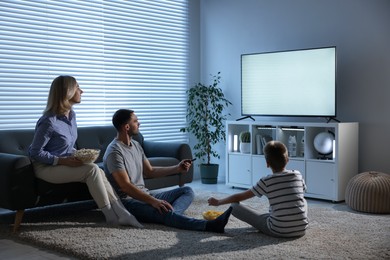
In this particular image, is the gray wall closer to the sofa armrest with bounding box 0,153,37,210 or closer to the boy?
the boy

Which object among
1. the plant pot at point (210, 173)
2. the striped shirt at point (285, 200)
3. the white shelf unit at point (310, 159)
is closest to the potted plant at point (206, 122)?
the plant pot at point (210, 173)

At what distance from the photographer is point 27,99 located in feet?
16.0

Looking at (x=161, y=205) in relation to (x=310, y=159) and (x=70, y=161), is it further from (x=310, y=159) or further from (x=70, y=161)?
(x=310, y=159)

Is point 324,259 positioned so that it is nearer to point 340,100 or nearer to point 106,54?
point 340,100

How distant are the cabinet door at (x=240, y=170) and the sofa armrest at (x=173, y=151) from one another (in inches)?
32.1

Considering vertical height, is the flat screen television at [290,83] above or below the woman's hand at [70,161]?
above

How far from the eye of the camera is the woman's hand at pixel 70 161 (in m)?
3.68

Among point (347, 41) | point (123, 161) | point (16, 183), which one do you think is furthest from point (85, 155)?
point (347, 41)

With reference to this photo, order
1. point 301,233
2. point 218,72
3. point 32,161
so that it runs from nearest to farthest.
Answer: point 301,233 → point 32,161 → point 218,72

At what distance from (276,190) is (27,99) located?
285 cm

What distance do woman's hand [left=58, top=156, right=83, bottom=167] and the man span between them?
0.20m

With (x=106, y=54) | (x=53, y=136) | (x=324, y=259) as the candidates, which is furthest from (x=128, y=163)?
(x=106, y=54)

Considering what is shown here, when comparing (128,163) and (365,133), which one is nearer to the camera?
(128,163)

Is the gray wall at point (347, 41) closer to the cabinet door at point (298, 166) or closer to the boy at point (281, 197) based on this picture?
the cabinet door at point (298, 166)
